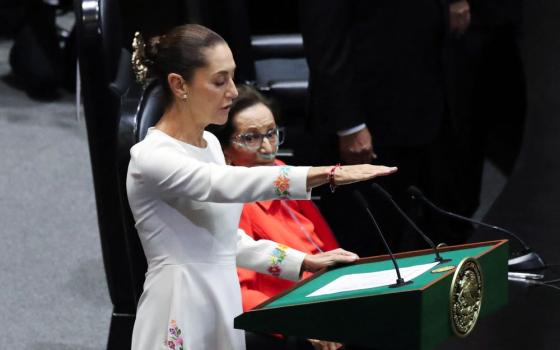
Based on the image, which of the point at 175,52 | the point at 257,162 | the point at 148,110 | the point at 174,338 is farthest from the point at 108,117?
the point at 174,338

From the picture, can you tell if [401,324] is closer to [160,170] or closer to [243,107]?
[160,170]

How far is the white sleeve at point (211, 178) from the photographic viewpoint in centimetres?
187

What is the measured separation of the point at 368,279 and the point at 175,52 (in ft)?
1.72

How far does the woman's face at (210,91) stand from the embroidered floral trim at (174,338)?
1.18ft

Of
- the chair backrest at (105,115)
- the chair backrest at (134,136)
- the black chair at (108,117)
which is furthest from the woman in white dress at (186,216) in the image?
the chair backrest at (105,115)

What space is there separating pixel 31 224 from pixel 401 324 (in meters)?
2.90

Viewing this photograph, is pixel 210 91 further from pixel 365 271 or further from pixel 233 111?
pixel 233 111

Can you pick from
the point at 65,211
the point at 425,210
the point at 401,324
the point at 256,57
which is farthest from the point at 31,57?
the point at 401,324

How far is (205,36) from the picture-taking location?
206cm

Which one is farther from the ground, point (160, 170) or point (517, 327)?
point (160, 170)

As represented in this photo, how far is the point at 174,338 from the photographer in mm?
2041

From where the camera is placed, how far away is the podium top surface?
1.81 meters

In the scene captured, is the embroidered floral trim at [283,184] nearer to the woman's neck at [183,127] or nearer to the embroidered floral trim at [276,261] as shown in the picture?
the woman's neck at [183,127]

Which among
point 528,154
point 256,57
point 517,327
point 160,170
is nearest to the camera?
point 160,170
